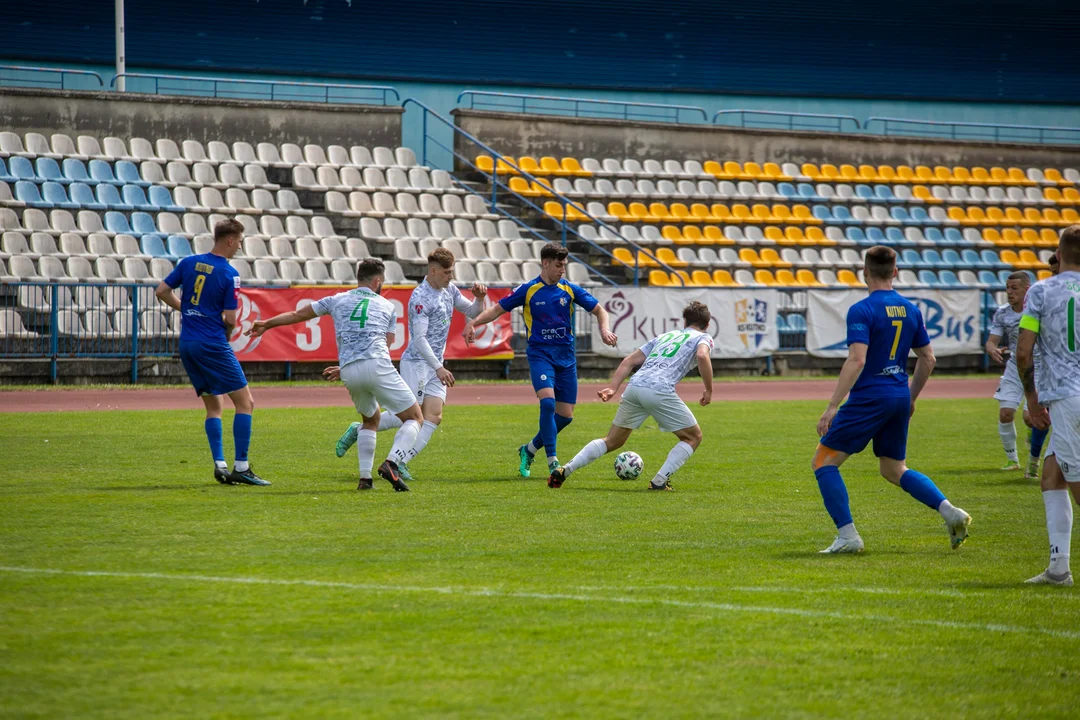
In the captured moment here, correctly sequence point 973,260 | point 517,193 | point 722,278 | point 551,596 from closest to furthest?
point 551,596
point 722,278
point 517,193
point 973,260

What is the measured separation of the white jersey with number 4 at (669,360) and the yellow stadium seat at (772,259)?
20691 millimetres

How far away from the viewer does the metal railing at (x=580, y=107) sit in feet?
110

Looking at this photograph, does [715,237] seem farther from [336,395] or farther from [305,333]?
[336,395]

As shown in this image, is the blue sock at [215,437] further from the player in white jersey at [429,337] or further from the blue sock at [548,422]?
the blue sock at [548,422]

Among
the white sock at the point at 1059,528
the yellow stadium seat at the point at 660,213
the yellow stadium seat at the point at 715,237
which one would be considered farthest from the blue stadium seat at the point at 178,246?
the white sock at the point at 1059,528

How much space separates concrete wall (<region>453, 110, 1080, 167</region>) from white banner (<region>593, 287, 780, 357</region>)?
829cm

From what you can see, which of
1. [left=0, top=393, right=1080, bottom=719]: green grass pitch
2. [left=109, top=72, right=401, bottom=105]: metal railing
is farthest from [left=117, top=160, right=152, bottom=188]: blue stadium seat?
[left=0, top=393, right=1080, bottom=719]: green grass pitch

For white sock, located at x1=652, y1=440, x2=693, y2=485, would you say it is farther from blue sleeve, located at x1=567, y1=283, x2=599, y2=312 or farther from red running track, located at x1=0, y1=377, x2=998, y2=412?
red running track, located at x1=0, y1=377, x2=998, y2=412

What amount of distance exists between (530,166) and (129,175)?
10.4 m

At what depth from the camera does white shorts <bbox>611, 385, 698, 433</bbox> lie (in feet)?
34.1

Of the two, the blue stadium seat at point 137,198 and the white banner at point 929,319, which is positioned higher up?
the blue stadium seat at point 137,198

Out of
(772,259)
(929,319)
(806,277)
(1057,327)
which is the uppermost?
(772,259)

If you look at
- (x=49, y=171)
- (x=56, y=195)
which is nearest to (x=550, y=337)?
(x=56, y=195)

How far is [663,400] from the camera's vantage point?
10.4 metres
